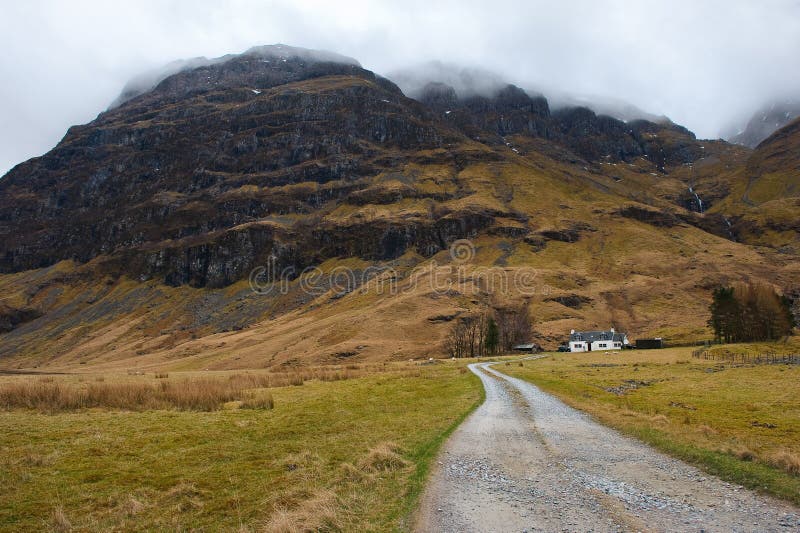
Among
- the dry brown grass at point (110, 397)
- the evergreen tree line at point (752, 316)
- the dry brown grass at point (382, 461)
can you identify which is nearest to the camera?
the dry brown grass at point (382, 461)

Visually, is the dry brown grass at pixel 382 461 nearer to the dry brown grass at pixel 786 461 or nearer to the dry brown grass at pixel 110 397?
the dry brown grass at pixel 786 461

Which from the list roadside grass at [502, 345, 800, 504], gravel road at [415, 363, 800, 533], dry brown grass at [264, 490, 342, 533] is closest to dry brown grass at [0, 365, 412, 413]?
gravel road at [415, 363, 800, 533]

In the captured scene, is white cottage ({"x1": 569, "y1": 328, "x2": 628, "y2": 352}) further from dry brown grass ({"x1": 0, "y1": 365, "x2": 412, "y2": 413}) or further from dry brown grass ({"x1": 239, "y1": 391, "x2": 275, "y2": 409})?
dry brown grass ({"x1": 0, "y1": 365, "x2": 412, "y2": 413})

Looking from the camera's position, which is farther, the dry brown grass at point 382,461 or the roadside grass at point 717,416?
the dry brown grass at point 382,461

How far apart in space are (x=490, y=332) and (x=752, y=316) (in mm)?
59867

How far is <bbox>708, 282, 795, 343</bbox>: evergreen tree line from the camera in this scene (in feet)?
329

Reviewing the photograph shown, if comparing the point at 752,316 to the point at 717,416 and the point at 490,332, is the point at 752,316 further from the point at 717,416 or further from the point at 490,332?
the point at 717,416

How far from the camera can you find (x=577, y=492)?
12273 mm

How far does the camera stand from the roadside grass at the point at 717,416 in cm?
1392

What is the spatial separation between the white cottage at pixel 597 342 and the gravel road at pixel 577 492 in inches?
4690

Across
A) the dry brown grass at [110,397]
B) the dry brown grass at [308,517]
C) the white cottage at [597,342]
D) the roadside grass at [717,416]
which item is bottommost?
the white cottage at [597,342]

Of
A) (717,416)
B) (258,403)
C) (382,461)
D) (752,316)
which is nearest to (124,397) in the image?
(258,403)

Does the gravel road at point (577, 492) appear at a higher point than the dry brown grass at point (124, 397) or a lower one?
lower

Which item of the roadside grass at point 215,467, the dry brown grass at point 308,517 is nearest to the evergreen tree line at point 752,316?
the roadside grass at point 215,467
